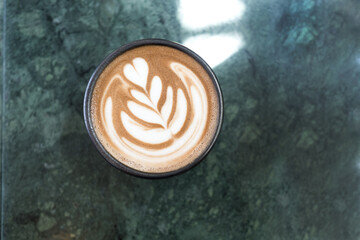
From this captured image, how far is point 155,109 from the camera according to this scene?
3.53 feet

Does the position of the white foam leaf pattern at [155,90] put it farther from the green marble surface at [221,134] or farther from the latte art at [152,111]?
the green marble surface at [221,134]

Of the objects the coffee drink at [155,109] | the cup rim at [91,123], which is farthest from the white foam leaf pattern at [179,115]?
the cup rim at [91,123]

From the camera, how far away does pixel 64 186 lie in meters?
1.18

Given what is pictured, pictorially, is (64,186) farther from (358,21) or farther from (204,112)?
(358,21)

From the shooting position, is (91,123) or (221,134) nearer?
(91,123)

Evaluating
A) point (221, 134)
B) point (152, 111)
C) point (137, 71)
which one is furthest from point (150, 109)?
point (221, 134)

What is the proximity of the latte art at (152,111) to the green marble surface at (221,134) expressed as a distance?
0.46 ft

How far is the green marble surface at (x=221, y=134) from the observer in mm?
1177

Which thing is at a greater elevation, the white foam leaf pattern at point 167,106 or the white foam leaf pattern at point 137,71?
the white foam leaf pattern at point 137,71

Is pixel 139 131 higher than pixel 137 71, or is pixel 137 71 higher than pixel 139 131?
pixel 137 71

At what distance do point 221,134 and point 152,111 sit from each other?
0.90 ft

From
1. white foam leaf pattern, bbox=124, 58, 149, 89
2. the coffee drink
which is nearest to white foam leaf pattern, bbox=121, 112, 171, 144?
the coffee drink

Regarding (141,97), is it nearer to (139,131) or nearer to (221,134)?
(139,131)

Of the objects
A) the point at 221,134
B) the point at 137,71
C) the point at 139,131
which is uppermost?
the point at 137,71
